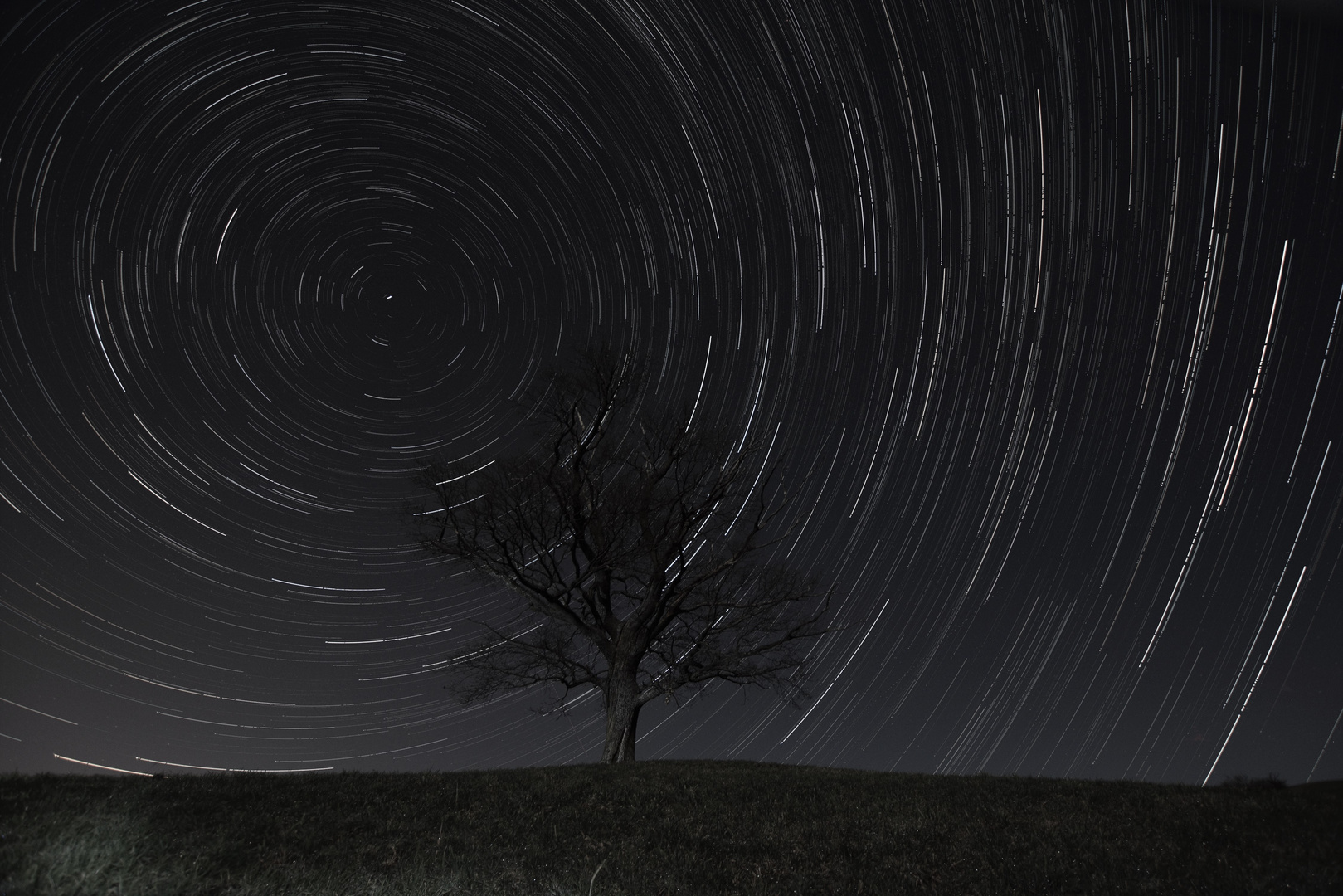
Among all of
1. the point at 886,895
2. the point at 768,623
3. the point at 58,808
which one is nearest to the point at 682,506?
the point at 768,623

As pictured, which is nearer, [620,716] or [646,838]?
[646,838]

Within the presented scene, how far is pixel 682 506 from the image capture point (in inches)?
790

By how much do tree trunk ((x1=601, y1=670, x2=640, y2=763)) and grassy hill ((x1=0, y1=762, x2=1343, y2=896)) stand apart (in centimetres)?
630

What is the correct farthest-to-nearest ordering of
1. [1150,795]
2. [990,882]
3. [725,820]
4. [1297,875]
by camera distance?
[1150,795]
[725,820]
[990,882]
[1297,875]

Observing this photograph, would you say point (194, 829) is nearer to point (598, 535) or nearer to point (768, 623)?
point (598, 535)

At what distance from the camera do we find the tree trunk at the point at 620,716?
17359 millimetres

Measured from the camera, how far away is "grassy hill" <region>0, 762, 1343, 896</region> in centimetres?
635

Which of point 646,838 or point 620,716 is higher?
point 646,838

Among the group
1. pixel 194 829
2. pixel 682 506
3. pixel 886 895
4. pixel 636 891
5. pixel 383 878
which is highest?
pixel 682 506

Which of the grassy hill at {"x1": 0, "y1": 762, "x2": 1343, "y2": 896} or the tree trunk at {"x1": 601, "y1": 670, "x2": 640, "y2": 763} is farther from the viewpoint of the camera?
the tree trunk at {"x1": 601, "y1": 670, "x2": 640, "y2": 763}

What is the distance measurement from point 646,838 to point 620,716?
949cm

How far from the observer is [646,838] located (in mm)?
8617

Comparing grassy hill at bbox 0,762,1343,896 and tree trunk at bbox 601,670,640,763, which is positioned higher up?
grassy hill at bbox 0,762,1343,896

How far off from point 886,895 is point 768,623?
12.6 metres
